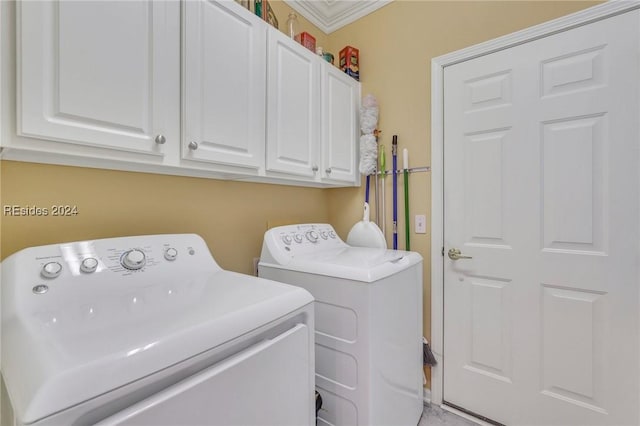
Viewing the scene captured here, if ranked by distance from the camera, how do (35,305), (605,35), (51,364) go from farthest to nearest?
(605,35)
(35,305)
(51,364)

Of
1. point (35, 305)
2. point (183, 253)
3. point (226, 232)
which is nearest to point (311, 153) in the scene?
point (226, 232)

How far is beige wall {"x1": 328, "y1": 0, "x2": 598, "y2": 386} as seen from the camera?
176 centimetres

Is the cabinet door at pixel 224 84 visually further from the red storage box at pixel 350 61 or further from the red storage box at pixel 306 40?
the red storage box at pixel 350 61

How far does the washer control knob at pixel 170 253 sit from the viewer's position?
118 cm

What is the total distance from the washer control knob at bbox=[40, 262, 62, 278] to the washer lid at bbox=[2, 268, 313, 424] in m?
0.05

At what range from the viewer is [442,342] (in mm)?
1906

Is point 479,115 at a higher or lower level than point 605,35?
lower

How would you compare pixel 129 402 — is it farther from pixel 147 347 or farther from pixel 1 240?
pixel 1 240

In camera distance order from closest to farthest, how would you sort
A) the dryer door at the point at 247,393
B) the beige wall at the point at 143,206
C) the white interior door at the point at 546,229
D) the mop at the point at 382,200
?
the dryer door at the point at 247,393
the beige wall at the point at 143,206
the white interior door at the point at 546,229
the mop at the point at 382,200

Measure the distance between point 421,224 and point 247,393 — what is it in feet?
5.17

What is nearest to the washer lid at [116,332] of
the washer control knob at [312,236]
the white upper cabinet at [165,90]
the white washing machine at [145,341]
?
the white washing machine at [145,341]

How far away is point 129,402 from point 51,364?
6.5 inches

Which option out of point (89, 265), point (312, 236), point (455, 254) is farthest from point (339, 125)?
point (89, 265)

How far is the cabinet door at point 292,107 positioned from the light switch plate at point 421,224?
0.80 m
